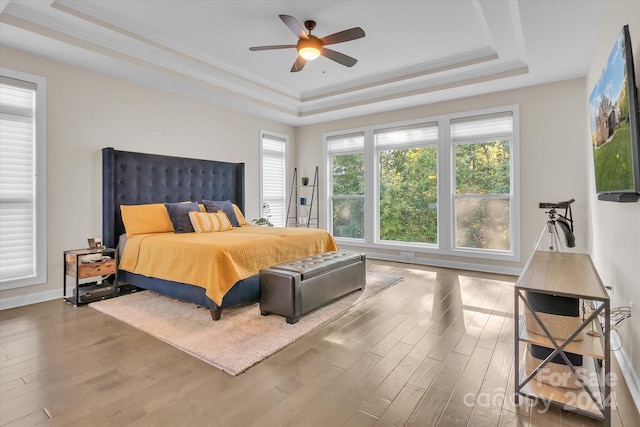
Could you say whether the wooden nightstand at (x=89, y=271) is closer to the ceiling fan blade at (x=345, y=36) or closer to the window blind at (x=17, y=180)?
the window blind at (x=17, y=180)

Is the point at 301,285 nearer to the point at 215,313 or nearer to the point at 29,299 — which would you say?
A: the point at 215,313

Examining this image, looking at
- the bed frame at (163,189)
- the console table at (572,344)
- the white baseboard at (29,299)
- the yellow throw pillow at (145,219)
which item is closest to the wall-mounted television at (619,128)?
the console table at (572,344)

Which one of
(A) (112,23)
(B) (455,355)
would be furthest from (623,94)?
(A) (112,23)

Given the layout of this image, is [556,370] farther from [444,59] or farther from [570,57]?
[444,59]

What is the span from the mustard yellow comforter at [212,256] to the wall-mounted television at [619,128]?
2.81 metres

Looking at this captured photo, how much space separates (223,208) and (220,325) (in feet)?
7.69

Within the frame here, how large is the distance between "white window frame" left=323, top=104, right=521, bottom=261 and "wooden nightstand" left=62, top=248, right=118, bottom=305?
4007 mm

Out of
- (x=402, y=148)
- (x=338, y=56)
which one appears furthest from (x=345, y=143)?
(x=338, y=56)

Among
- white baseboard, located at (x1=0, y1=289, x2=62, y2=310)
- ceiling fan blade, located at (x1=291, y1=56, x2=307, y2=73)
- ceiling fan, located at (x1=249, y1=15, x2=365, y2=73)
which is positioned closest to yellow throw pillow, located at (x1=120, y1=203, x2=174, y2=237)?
white baseboard, located at (x1=0, y1=289, x2=62, y2=310)

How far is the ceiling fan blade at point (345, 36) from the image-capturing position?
2.93 meters

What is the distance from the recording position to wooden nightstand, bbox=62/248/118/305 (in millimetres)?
3496

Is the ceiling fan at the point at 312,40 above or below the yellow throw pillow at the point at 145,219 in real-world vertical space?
above

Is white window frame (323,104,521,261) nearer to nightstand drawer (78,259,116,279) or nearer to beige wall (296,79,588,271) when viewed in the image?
beige wall (296,79,588,271)

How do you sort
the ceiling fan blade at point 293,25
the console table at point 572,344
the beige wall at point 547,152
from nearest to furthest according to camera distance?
1. the console table at point 572,344
2. the ceiling fan blade at point 293,25
3. the beige wall at point 547,152
